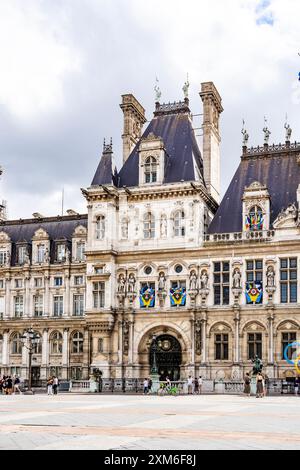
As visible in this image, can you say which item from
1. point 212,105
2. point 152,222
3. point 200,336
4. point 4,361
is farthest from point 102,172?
point 4,361

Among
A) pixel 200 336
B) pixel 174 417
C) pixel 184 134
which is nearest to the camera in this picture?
pixel 174 417

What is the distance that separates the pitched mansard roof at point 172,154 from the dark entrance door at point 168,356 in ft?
42.9

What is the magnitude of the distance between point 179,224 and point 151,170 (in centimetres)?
550

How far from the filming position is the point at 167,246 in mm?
59219

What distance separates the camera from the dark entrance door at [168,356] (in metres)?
58.7

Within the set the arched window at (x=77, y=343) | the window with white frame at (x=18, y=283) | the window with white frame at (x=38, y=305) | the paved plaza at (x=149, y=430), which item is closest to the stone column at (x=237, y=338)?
the arched window at (x=77, y=343)

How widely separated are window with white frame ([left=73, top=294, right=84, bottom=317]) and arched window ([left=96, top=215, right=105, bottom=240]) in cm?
1023

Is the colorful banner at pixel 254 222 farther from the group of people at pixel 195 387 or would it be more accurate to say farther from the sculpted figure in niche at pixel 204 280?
the group of people at pixel 195 387

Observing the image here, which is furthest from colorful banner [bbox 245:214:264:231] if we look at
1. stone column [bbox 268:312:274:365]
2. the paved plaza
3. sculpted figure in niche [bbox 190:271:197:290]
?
the paved plaza

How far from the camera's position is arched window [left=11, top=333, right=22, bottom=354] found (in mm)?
70688

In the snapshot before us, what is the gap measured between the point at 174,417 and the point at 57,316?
4650 centimetres

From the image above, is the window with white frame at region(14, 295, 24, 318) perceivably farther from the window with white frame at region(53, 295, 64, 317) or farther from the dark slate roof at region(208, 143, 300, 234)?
the dark slate roof at region(208, 143, 300, 234)

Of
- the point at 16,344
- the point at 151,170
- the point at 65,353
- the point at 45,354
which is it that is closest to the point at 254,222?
the point at 151,170
